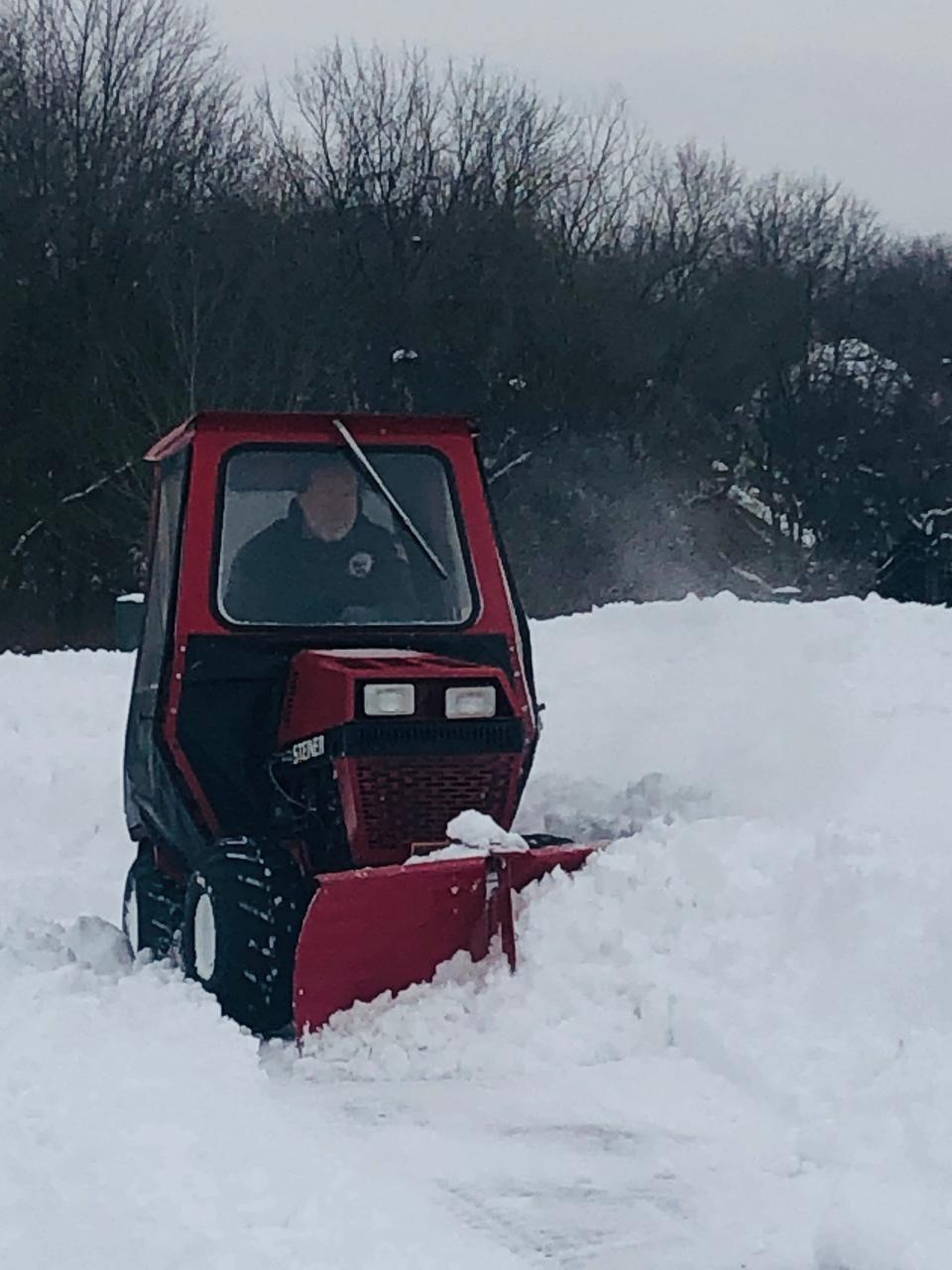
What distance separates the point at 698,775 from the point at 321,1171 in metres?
5.38

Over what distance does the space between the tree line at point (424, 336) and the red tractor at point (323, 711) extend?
18.8 meters

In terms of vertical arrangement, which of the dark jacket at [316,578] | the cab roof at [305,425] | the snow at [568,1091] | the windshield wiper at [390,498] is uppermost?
the cab roof at [305,425]

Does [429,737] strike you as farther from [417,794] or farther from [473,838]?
[473,838]

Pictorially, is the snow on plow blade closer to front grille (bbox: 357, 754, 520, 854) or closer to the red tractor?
the red tractor

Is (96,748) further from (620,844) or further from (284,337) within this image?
(284,337)

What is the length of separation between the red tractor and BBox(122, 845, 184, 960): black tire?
0.01m

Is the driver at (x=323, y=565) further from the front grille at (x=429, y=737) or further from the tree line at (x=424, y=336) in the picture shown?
the tree line at (x=424, y=336)

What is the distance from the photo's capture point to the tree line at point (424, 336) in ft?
84.7

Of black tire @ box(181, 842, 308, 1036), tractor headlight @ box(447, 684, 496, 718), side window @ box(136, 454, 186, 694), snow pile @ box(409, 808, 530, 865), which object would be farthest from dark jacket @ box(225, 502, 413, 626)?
snow pile @ box(409, 808, 530, 865)

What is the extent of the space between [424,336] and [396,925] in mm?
24790

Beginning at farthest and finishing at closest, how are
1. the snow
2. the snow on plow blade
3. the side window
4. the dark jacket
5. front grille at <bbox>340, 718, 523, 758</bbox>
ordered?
the side window < the dark jacket < front grille at <bbox>340, 718, 523, 758</bbox> < the snow on plow blade < the snow

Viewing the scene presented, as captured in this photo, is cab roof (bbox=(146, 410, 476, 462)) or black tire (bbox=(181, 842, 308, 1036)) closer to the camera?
black tire (bbox=(181, 842, 308, 1036))

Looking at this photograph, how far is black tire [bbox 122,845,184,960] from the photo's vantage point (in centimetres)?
608

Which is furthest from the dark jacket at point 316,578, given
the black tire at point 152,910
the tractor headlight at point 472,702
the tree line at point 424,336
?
the tree line at point 424,336
